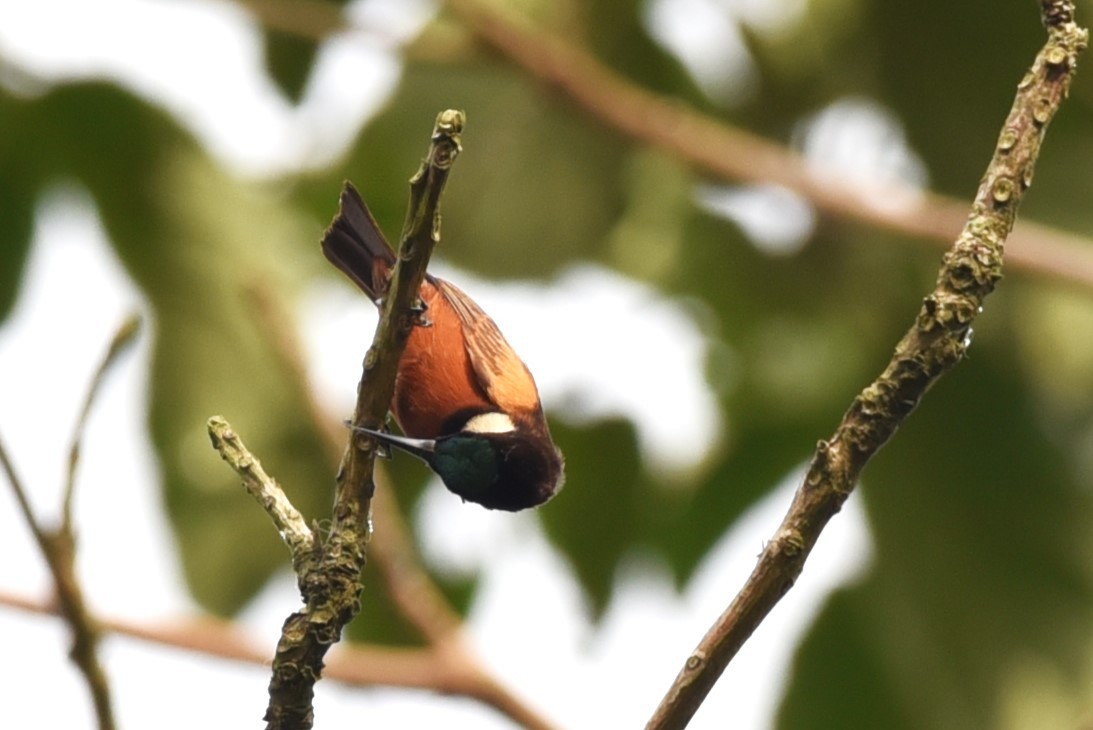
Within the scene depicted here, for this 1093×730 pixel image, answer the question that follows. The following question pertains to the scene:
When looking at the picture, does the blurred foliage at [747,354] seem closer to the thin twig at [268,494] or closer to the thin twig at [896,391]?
the thin twig at [268,494]

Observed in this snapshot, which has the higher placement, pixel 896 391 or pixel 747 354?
pixel 747 354

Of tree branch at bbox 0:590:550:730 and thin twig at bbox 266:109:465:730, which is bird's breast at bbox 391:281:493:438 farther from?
thin twig at bbox 266:109:465:730

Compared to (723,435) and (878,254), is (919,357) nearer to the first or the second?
(723,435)

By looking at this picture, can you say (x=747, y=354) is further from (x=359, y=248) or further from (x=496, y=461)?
(x=359, y=248)

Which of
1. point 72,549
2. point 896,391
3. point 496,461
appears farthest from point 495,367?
point 896,391

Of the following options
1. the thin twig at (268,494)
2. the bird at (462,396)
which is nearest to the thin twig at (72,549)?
the thin twig at (268,494)

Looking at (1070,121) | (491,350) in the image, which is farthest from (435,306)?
(1070,121)
